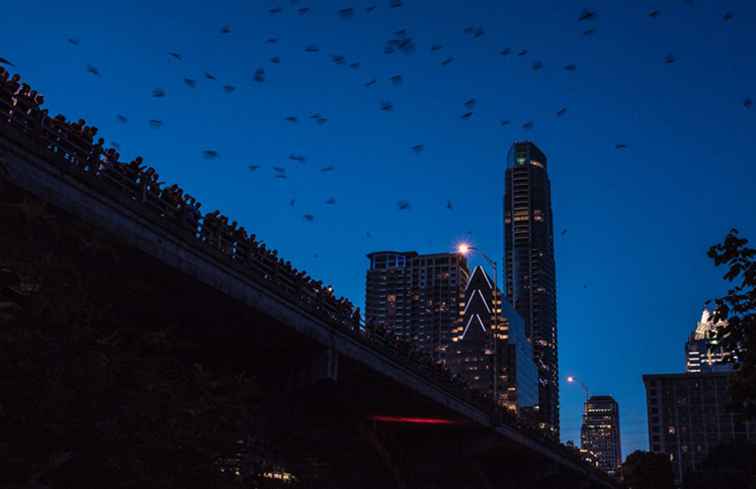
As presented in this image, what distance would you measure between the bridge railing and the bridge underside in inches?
42.1

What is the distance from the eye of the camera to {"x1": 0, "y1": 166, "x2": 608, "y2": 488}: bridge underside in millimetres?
18109

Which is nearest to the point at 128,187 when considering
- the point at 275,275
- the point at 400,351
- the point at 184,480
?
the point at 275,275

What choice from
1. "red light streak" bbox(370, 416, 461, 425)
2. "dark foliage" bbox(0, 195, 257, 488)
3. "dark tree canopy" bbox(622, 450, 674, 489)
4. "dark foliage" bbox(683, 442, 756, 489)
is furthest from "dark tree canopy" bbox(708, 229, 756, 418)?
"dark tree canopy" bbox(622, 450, 674, 489)

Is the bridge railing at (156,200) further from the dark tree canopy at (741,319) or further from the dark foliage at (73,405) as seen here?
the dark tree canopy at (741,319)

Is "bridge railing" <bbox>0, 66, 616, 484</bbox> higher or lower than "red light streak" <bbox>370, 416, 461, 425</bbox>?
higher

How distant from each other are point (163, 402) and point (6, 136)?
7709 millimetres

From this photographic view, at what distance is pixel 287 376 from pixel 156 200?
12.5m

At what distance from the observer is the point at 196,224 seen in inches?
954

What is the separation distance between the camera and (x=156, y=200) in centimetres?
2278

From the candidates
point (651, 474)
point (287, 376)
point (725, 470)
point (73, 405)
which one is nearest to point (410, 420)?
point (287, 376)

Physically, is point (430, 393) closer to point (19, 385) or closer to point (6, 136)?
point (6, 136)

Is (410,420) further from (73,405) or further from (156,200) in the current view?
(73,405)

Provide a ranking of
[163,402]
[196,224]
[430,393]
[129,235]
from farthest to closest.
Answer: [430,393] < [196,224] < [129,235] < [163,402]

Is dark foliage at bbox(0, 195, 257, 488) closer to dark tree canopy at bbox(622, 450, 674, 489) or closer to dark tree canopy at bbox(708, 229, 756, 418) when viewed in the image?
dark tree canopy at bbox(708, 229, 756, 418)
